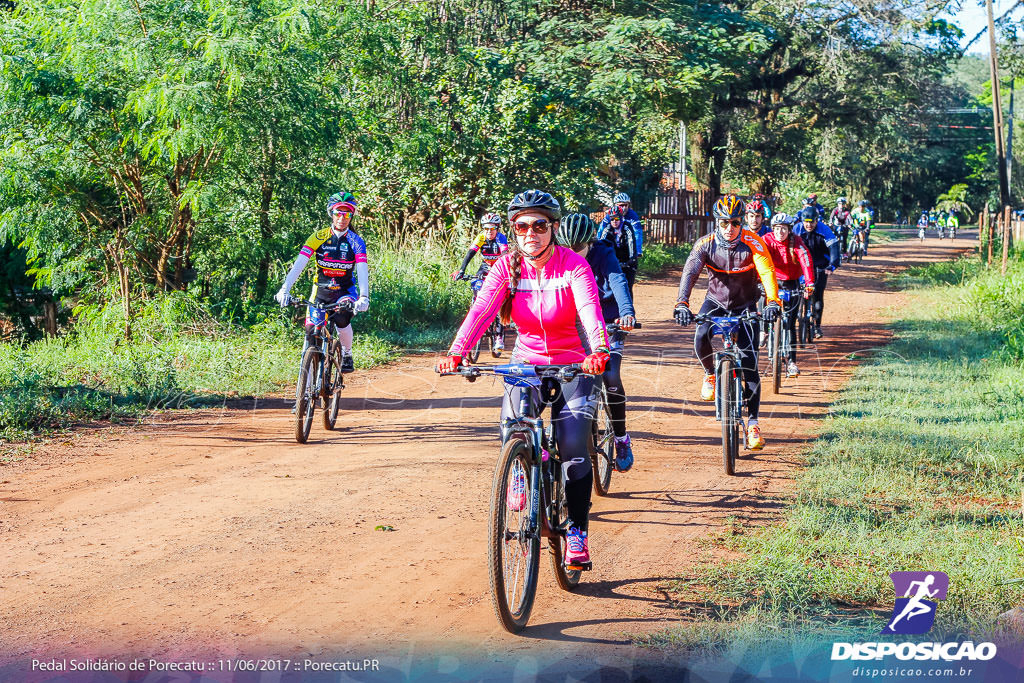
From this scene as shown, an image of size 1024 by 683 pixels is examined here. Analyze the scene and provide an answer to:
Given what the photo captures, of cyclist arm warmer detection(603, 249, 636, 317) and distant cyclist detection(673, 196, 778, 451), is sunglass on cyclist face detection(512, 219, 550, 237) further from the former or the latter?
distant cyclist detection(673, 196, 778, 451)

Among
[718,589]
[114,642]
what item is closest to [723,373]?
[718,589]

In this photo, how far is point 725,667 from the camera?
445 centimetres

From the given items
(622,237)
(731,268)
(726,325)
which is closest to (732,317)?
(726,325)

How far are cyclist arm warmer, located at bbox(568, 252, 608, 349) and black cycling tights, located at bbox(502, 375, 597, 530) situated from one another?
297mm

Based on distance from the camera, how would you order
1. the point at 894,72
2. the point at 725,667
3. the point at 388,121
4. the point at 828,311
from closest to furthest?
the point at 725,667 < the point at 388,121 < the point at 828,311 < the point at 894,72

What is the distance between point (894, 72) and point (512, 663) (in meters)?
35.3

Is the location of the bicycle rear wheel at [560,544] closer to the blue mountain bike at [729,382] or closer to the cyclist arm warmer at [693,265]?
the blue mountain bike at [729,382]

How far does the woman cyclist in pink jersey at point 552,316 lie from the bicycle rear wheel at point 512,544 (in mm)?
369

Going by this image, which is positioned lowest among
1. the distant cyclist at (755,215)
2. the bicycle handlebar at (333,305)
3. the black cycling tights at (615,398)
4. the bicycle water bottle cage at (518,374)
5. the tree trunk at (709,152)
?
the black cycling tights at (615,398)

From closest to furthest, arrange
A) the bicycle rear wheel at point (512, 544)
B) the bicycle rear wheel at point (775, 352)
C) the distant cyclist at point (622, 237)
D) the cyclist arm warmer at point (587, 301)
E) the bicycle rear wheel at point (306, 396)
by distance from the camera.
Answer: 1. the bicycle rear wheel at point (512, 544)
2. the cyclist arm warmer at point (587, 301)
3. the bicycle rear wheel at point (306, 396)
4. the bicycle rear wheel at point (775, 352)
5. the distant cyclist at point (622, 237)

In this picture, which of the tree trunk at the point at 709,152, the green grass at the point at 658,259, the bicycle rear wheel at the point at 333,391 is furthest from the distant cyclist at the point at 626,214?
the tree trunk at the point at 709,152

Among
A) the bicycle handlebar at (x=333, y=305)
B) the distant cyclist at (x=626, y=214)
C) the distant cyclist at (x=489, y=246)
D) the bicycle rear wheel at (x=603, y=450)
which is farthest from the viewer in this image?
the distant cyclist at (x=489, y=246)

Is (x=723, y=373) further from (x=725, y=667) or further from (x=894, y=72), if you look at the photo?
(x=894, y=72)

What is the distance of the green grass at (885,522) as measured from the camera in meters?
5.10
